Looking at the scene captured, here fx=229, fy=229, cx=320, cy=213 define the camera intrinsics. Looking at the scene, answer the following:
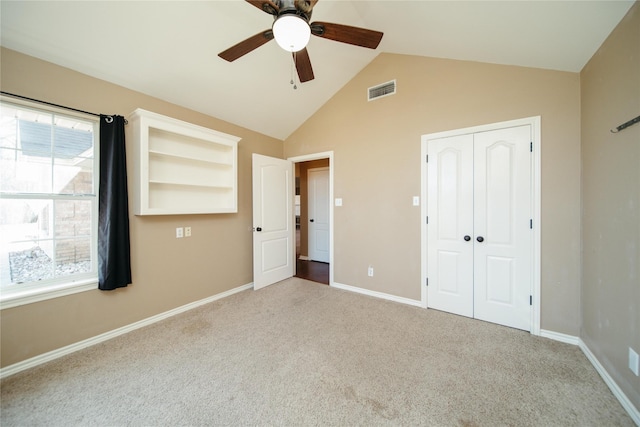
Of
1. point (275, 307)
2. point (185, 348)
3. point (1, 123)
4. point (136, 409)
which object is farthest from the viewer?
point (275, 307)

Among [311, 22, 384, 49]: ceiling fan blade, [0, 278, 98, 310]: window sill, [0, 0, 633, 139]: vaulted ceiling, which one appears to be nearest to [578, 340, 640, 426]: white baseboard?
[0, 0, 633, 139]: vaulted ceiling

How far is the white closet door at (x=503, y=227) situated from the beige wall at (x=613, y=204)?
393 millimetres

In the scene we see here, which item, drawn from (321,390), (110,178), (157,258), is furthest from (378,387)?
(110,178)

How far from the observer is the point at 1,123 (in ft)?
5.89

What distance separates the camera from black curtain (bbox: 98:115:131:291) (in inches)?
85.7

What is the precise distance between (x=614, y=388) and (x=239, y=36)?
418 centimetres

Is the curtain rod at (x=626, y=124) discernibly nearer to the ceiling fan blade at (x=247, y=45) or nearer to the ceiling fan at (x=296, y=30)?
the ceiling fan at (x=296, y=30)

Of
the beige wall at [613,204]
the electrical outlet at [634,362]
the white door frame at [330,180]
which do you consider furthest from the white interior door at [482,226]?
the white door frame at [330,180]

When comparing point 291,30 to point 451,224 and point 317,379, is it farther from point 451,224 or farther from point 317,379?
point 451,224

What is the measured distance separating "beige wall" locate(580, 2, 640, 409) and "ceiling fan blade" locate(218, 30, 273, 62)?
2368 mm

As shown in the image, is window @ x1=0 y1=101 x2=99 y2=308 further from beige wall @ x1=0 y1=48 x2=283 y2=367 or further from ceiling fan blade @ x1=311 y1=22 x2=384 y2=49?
ceiling fan blade @ x1=311 y1=22 x2=384 y2=49

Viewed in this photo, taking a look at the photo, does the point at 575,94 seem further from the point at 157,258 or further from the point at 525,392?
the point at 157,258

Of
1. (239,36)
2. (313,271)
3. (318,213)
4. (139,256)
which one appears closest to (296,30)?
(239,36)

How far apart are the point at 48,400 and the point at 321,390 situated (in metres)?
1.84
